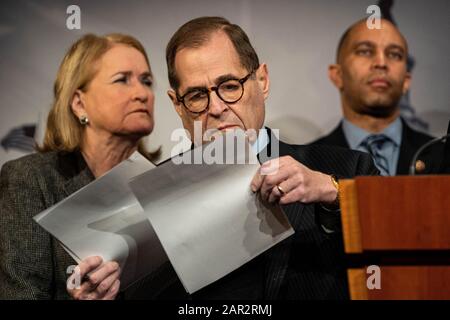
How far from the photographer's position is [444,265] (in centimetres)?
150

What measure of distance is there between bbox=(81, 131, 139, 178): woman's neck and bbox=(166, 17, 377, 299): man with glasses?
22.6 inches

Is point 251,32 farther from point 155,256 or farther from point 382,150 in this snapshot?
point 155,256

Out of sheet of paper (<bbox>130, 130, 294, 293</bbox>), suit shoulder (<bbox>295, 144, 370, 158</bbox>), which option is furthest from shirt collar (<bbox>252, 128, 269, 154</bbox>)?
sheet of paper (<bbox>130, 130, 294, 293</bbox>)

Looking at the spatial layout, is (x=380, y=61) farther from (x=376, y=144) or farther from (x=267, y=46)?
(x=267, y=46)

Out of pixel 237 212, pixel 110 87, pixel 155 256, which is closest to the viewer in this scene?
pixel 237 212

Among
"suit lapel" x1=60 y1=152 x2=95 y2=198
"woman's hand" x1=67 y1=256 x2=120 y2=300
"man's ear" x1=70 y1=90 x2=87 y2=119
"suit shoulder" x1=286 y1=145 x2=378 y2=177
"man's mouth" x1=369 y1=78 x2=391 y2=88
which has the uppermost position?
"man's mouth" x1=369 y1=78 x2=391 y2=88

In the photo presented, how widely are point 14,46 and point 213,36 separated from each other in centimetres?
114

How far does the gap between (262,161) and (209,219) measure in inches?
12.9

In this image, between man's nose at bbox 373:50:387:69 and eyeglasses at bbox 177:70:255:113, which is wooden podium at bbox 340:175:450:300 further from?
man's nose at bbox 373:50:387:69

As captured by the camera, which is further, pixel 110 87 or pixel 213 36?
pixel 110 87

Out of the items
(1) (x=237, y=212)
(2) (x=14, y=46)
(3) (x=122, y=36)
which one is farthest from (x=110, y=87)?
(1) (x=237, y=212)

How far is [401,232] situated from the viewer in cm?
147

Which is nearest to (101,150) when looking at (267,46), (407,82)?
(267,46)

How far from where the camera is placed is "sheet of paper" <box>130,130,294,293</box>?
171cm
